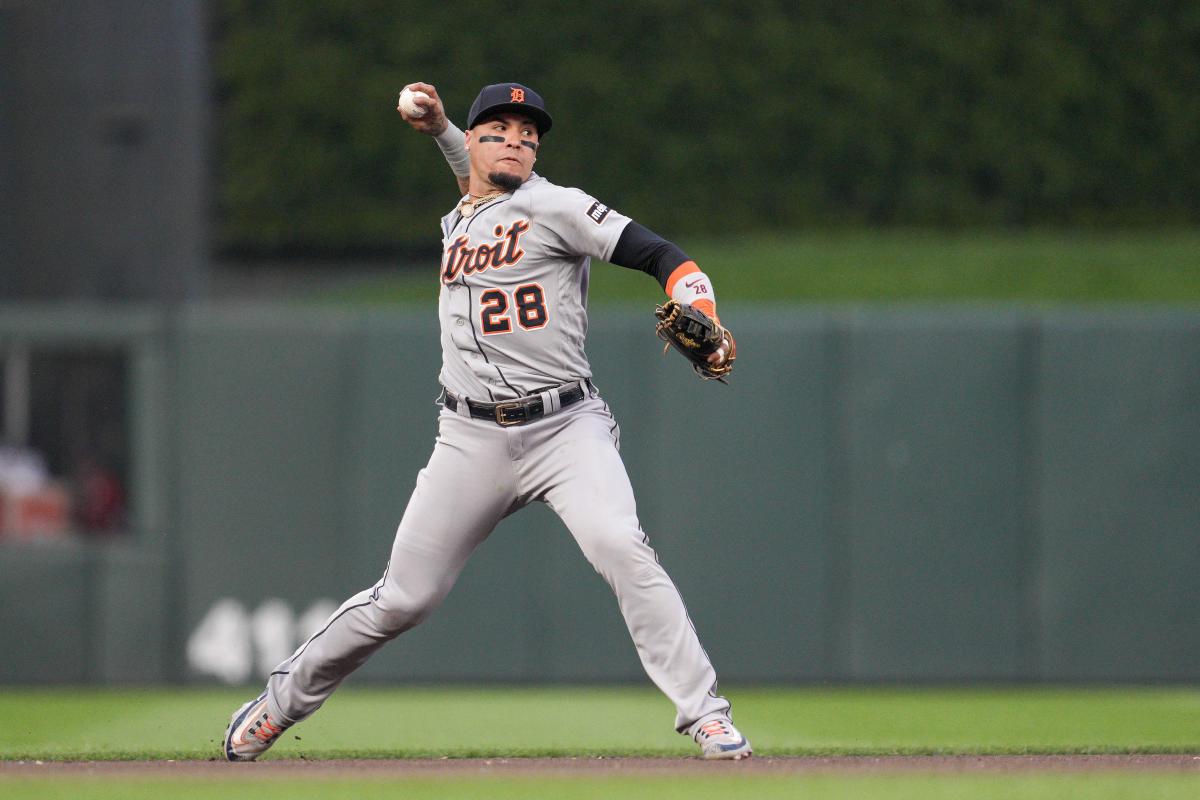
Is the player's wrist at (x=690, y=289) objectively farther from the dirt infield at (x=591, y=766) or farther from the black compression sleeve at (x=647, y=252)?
the dirt infield at (x=591, y=766)

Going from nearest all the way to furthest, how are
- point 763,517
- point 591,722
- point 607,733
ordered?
point 607,733, point 591,722, point 763,517

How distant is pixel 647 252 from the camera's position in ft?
14.0

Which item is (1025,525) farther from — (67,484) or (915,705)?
(67,484)

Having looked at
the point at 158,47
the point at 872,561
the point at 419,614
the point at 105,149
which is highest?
the point at 158,47

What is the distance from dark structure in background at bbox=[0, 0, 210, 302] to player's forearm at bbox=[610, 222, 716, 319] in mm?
8827

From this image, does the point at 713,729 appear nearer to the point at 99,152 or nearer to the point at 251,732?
the point at 251,732

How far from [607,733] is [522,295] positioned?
8.16ft

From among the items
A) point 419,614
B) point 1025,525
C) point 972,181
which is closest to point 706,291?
point 419,614

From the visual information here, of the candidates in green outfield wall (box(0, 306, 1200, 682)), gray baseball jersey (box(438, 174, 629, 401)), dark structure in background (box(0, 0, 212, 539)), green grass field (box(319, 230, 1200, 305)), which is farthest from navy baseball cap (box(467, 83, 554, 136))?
dark structure in background (box(0, 0, 212, 539))

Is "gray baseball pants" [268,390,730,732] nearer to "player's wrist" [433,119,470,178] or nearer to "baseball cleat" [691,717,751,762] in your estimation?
"baseball cleat" [691,717,751,762]

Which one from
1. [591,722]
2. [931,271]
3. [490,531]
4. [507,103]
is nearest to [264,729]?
[490,531]

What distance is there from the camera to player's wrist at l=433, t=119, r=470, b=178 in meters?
4.69

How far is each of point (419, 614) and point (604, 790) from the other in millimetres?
724

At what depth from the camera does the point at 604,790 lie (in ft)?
13.0
